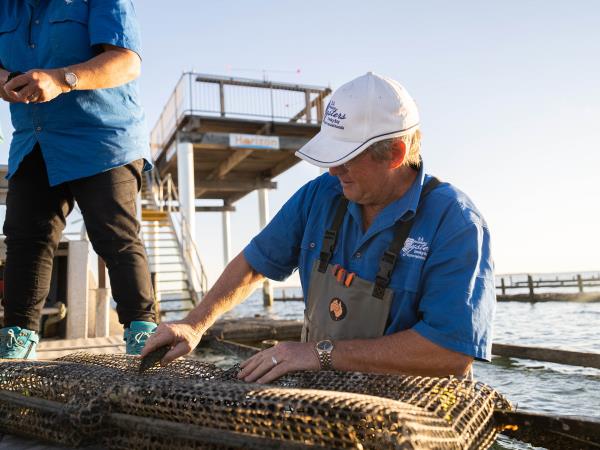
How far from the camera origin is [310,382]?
1.95 metres

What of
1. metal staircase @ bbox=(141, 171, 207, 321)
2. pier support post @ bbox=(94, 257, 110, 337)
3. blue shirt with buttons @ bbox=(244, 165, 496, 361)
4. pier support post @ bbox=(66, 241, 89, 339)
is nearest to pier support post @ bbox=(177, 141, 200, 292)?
metal staircase @ bbox=(141, 171, 207, 321)

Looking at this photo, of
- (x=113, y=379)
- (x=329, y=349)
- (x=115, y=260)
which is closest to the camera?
(x=113, y=379)

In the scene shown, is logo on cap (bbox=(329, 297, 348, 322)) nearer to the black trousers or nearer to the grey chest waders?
the grey chest waders

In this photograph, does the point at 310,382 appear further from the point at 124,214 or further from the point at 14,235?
the point at 14,235

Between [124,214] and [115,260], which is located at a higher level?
[124,214]

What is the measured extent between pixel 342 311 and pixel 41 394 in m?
1.17

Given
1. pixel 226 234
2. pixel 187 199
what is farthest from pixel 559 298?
pixel 187 199

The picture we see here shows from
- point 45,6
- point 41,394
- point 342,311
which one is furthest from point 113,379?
point 45,6

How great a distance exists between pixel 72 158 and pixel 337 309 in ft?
5.33

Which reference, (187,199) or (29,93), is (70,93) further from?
(187,199)

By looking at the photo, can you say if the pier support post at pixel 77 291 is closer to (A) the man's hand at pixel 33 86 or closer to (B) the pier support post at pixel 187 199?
(A) the man's hand at pixel 33 86

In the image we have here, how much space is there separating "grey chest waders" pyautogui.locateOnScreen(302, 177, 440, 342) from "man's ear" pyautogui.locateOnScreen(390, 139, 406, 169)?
0.18 metres

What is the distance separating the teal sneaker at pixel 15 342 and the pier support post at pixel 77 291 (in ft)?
9.35

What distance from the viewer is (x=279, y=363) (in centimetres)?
203
